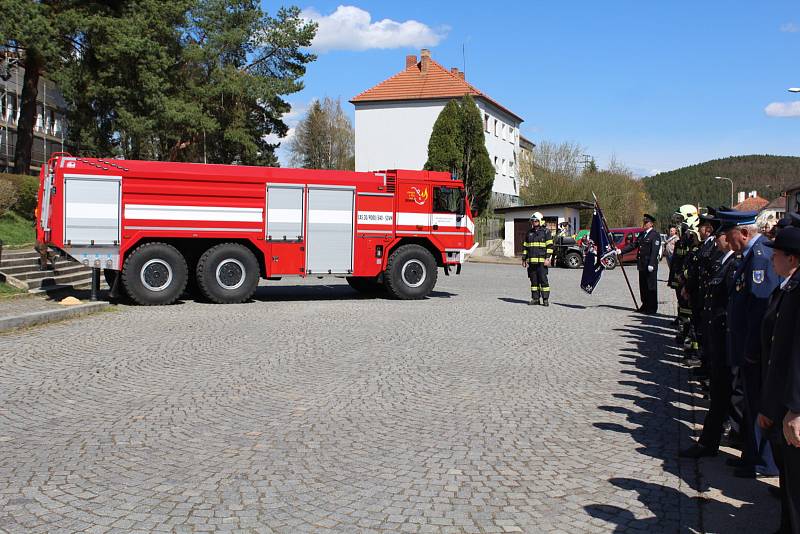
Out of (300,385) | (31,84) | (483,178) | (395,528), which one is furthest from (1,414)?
(483,178)

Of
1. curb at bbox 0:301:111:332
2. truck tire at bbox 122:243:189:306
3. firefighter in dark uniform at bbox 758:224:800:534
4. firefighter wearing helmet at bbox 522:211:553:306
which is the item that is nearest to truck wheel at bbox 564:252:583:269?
firefighter wearing helmet at bbox 522:211:553:306

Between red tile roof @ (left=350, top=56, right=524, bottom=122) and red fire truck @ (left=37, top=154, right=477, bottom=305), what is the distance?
39495 mm

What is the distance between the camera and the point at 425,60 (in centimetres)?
5897

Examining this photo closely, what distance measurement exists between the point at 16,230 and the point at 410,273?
1169 cm

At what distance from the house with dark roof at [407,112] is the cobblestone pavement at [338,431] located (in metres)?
45.7

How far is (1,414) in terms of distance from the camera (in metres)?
6.46

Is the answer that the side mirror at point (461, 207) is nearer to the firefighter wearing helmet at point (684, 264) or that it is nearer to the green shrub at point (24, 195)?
the firefighter wearing helmet at point (684, 264)

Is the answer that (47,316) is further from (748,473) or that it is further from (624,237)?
(624,237)

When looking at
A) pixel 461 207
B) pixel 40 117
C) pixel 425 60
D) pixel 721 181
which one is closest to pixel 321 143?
pixel 425 60

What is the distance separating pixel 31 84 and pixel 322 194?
1813 centimetres

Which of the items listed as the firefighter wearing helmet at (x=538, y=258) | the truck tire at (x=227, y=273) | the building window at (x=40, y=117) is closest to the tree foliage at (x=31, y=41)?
the truck tire at (x=227, y=273)

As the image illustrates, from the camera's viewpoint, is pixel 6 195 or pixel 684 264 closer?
pixel 684 264

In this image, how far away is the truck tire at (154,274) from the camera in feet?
47.8

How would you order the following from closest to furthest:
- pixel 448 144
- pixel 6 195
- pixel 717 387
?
1. pixel 717 387
2. pixel 6 195
3. pixel 448 144
